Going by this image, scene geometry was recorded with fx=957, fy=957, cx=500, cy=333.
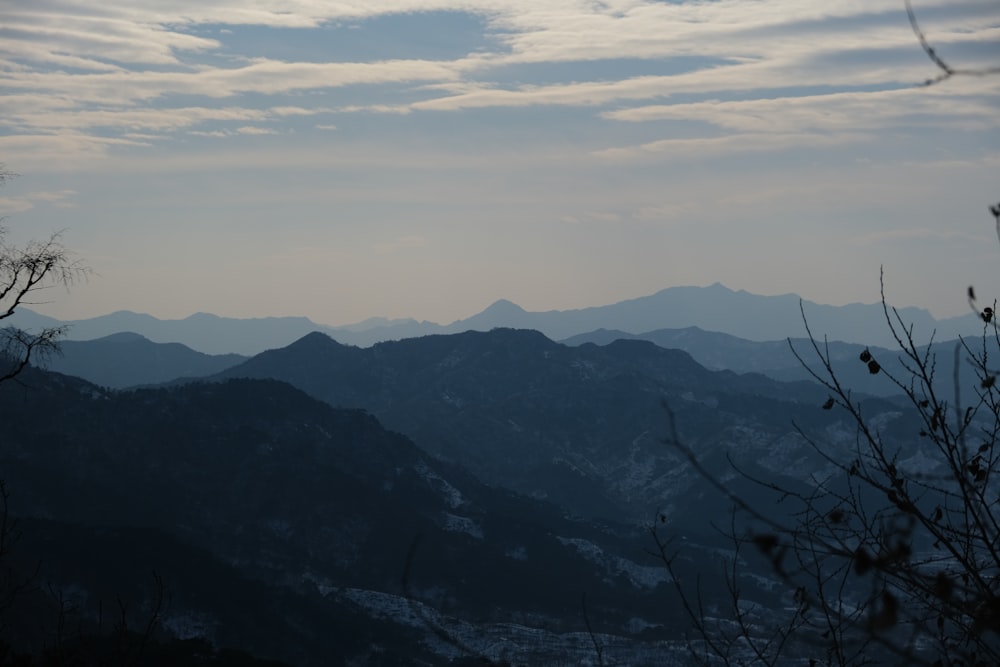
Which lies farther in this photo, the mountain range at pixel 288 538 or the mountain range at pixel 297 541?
the mountain range at pixel 297 541

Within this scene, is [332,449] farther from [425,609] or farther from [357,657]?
[357,657]

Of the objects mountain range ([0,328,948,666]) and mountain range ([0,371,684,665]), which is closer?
mountain range ([0,371,684,665])

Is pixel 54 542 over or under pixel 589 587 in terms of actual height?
over

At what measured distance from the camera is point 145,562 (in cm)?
10675

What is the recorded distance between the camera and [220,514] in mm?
152125

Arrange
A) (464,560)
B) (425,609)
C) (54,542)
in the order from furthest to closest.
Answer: (464,560), (425,609), (54,542)

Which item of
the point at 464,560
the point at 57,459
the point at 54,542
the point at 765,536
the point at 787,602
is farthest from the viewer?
the point at 787,602

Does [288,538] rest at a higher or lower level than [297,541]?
higher

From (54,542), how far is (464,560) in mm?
72972

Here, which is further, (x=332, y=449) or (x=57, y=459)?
(x=332, y=449)

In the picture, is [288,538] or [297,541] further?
[297,541]

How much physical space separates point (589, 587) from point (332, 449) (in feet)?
181

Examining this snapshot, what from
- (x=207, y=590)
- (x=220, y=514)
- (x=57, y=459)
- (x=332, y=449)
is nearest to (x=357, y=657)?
(x=207, y=590)

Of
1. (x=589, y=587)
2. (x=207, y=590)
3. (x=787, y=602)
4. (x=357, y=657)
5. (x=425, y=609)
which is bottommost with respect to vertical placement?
(x=787, y=602)
